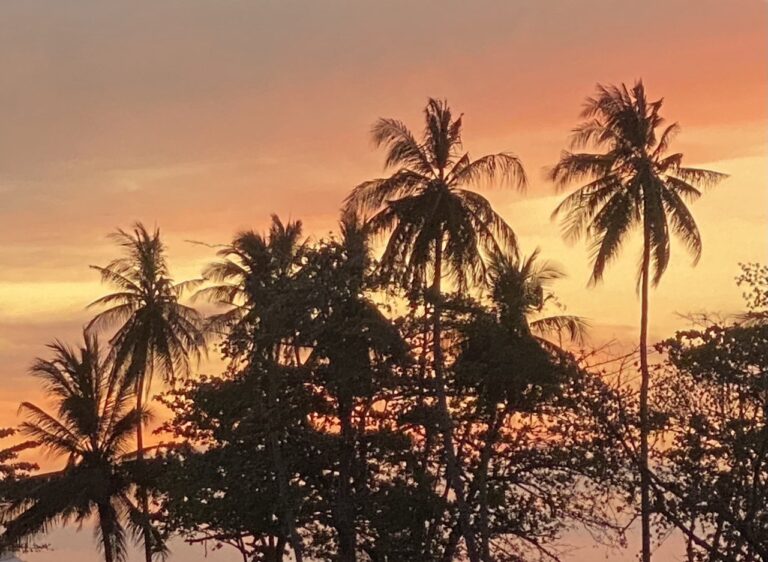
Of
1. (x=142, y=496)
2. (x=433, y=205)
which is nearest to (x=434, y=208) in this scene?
(x=433, y=205)

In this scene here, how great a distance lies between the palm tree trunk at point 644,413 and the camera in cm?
2812

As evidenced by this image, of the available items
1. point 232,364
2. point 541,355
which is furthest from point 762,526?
point 232,364

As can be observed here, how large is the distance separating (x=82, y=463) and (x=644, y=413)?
2102 centimetres

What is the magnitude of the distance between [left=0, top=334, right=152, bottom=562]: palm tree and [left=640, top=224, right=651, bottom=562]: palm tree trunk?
1681cm

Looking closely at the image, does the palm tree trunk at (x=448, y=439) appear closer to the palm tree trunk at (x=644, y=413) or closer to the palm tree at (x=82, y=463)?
the palm tree trunk at (x=644, y=413)

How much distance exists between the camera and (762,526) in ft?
80.0

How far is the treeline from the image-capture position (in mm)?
27328

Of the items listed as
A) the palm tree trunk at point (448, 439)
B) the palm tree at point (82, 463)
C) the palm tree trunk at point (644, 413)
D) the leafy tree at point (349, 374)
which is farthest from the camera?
the palm tree at point (82, 463)

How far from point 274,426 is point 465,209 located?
365 inches

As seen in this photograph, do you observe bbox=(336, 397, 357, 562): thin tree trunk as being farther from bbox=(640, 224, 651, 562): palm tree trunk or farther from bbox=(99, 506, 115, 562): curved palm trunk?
bbox=(99, 506, 115, 562): curved palm trunk

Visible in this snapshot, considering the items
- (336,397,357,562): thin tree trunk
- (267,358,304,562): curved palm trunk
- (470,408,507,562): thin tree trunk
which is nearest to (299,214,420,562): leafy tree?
(336,397,357,562): thin tree trunk

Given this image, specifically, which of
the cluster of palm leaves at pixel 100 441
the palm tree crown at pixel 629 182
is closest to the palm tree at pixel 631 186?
the palm tree crown at pixel 629 182

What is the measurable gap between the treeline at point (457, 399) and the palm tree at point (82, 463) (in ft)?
15.5

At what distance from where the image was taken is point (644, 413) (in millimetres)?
29938
